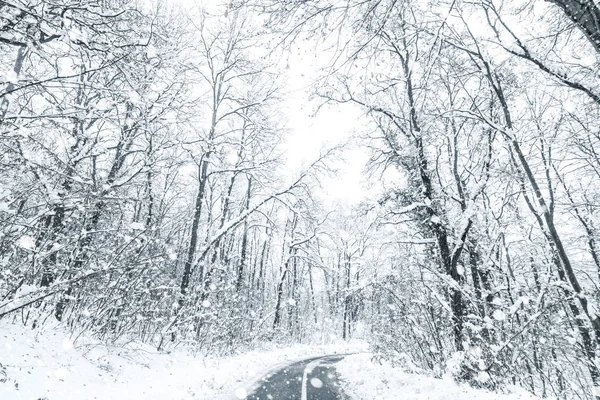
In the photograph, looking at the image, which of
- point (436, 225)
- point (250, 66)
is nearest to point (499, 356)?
point (436, 225)

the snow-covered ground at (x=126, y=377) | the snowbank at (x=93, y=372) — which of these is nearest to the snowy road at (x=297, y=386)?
the snow-covered ground at (x=126, y=377)

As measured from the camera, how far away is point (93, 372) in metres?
6.34

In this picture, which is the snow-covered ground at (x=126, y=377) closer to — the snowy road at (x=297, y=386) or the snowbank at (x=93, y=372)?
the snowbank at (x=93, y=372)

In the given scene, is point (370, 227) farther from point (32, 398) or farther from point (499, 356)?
point (32, 398)

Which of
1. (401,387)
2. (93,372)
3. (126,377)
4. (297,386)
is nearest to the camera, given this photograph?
(93,372)

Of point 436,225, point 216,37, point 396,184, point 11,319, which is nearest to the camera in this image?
point 11,319

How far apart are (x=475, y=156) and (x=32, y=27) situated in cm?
1048

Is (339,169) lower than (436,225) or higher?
higher

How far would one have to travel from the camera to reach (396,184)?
1101 cm

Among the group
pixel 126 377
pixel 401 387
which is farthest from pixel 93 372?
pixel 401 387

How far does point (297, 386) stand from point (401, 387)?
280 cm

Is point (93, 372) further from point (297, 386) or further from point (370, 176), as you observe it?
point (370, 176)

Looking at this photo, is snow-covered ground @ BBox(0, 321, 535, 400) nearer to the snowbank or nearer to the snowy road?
the snowbank

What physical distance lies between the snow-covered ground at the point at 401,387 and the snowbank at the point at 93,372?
3.28 metres
